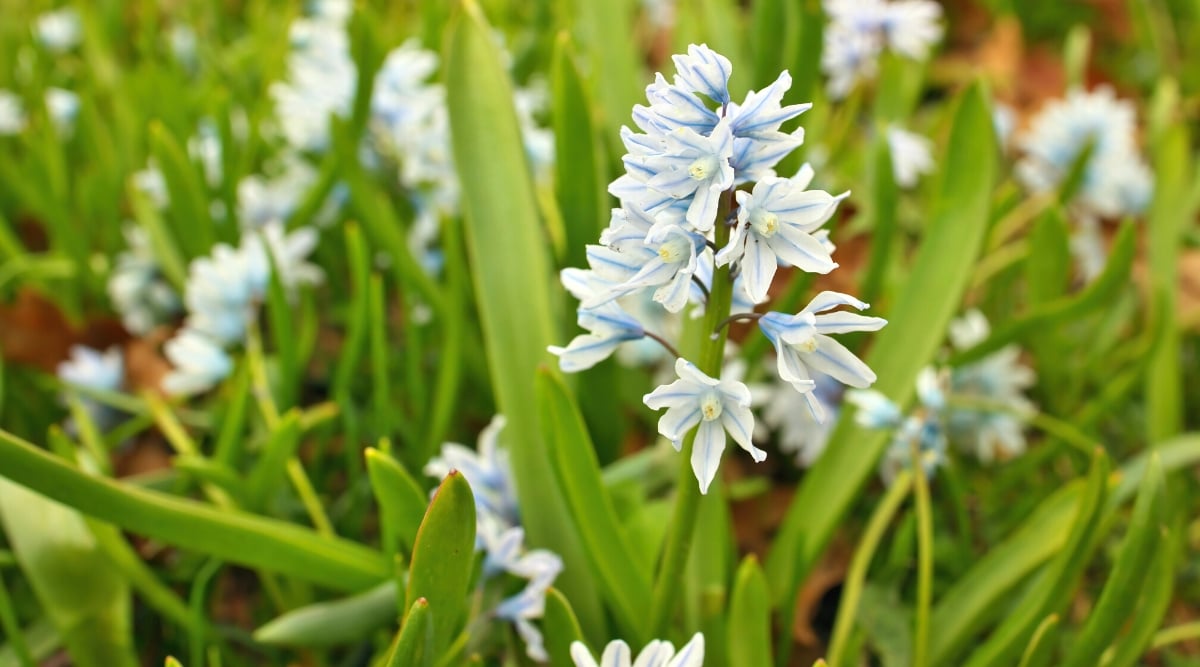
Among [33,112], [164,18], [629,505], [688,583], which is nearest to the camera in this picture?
[688,583]

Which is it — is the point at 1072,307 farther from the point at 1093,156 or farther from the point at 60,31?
the point at 60,31

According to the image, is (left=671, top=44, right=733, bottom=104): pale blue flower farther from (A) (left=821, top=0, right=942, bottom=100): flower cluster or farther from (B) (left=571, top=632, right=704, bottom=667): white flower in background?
(A) (left=821, top=0, right=942, bottom=100): flower cluster

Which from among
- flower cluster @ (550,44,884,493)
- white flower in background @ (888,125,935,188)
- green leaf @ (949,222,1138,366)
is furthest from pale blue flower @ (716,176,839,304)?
white flower in background @ (888,125,935,188)

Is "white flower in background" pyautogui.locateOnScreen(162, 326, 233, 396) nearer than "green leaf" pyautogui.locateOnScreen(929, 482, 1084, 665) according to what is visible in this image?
No

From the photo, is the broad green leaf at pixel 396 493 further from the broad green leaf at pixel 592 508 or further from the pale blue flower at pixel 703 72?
the pale blue flower at pixel 703 72

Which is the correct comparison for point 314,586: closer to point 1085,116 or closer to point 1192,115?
point 1085,116

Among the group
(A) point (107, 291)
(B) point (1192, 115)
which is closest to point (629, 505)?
Result: (A) point (107, 291)
